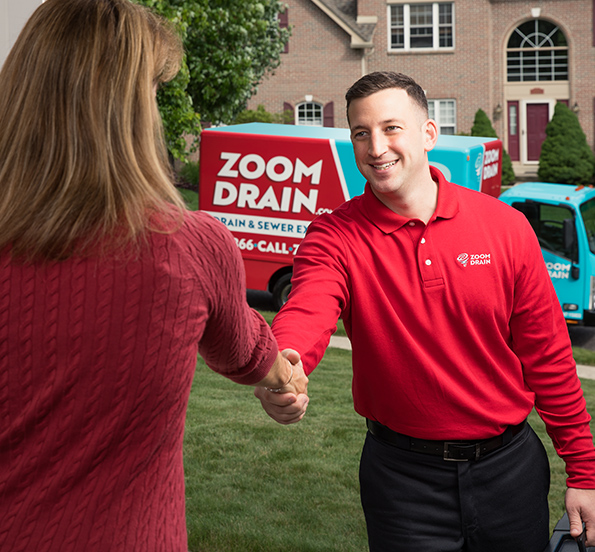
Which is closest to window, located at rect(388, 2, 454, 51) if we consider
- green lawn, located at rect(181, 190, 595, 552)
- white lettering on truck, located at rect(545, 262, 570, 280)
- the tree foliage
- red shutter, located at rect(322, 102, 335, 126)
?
red shutter, located at rect(322, 102, 335, 126)

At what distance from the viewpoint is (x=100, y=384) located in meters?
1.46

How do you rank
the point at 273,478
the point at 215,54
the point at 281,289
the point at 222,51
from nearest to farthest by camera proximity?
the point at 273,478 < the point at 281,289 < the point at 215,54 < the point at 222,51

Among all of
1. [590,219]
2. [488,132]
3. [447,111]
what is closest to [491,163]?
[590,219]

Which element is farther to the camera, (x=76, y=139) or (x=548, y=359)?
(x=548, y=359)

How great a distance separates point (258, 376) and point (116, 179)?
0.59 meters

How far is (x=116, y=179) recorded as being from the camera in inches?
57.2

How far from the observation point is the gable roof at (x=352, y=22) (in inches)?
1275

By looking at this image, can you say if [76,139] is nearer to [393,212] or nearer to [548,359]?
[393,212]

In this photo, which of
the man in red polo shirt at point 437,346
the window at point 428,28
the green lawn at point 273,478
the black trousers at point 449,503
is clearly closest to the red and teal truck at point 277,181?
the green lawn at point 273,478

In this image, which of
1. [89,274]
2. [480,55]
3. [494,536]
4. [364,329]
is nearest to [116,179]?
[89,274]

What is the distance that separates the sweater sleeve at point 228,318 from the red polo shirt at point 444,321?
2.29ft

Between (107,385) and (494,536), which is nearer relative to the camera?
(107,385)

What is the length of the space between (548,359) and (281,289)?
10.7 m

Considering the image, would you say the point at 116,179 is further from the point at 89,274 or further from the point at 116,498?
the point at 116,498
